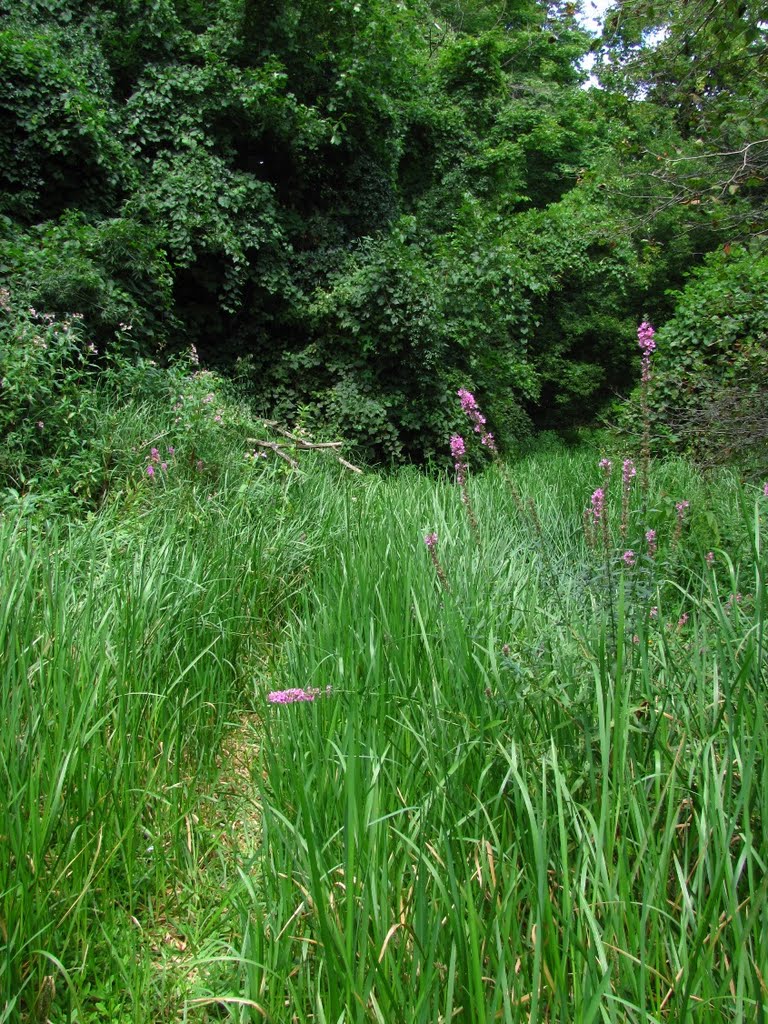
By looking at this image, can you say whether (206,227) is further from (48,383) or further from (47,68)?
(48,383)

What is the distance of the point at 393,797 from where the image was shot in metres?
1.58

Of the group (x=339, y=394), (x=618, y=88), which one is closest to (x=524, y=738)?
(x=618, y=88)

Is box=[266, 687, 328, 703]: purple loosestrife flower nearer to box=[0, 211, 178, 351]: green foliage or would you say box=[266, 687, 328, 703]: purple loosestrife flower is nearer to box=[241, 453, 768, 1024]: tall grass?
box=[241, 453, 768, 1024]: tall grass

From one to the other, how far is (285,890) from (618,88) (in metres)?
5.39

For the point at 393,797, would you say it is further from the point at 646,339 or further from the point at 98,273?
the point at 98,273

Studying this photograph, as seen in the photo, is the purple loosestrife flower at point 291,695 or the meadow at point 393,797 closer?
the meadow at point 393,797

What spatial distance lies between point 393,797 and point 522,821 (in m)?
0.30

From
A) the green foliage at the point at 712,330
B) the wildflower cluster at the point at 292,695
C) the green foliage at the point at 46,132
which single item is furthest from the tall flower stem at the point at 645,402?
the green foliage at the point at 46,132

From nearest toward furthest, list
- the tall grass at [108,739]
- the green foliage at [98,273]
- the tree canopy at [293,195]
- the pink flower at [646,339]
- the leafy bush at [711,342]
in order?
the tall grass at [108,739] → the pink flower at [646,339] → the green foliage at [98,273] → the leafy bush at [711,342] → the tree canopy at [293,195]

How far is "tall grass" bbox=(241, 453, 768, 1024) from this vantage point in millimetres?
1134

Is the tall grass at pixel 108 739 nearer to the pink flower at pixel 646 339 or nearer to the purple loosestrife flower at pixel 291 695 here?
the purple loosestrife flower at pixel 291 695

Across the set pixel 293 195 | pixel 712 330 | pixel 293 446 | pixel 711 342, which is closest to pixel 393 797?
pixel 293 446

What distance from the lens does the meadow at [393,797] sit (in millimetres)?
1167

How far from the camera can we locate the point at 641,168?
4812 millimetres
